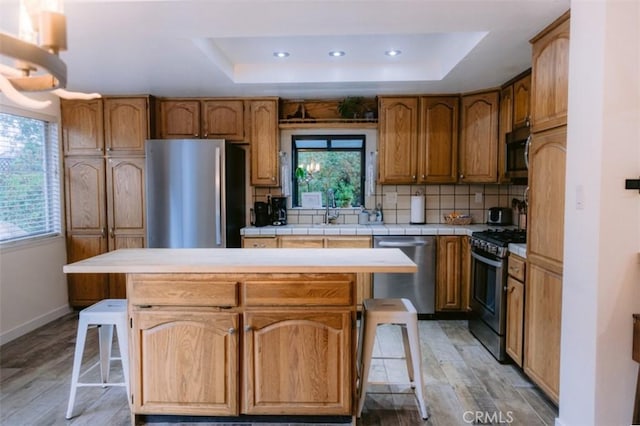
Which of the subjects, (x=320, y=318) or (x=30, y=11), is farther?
(x=320, y=318)

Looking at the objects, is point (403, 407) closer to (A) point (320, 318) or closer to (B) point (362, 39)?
(A) point (320, 318)

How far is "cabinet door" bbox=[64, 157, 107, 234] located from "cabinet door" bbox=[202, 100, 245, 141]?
1.19 metres

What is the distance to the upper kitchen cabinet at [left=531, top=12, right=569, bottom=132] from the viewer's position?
2254mm

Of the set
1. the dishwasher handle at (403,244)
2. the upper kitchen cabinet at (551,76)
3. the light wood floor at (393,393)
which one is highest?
the upper kitchen cabinet at (551,76)

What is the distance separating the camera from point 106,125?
4203mm

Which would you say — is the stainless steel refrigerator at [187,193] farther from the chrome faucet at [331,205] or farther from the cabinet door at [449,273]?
the cabinet door at [449,273]

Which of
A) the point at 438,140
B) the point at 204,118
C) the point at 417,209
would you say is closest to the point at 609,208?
the point at 438,140

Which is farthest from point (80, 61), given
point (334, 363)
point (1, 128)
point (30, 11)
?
point (334, 363)

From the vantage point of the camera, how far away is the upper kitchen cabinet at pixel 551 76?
2254mm

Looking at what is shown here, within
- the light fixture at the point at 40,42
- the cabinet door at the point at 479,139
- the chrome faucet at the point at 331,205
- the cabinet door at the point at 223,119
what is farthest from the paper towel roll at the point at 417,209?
the light fixture at the point at 40,42

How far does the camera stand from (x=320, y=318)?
2.10m

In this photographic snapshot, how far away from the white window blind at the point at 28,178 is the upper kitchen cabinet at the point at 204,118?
1168 mm

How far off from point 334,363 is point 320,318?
0.85 feet

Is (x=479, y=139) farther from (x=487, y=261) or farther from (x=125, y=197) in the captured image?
(x=125, y=197)
